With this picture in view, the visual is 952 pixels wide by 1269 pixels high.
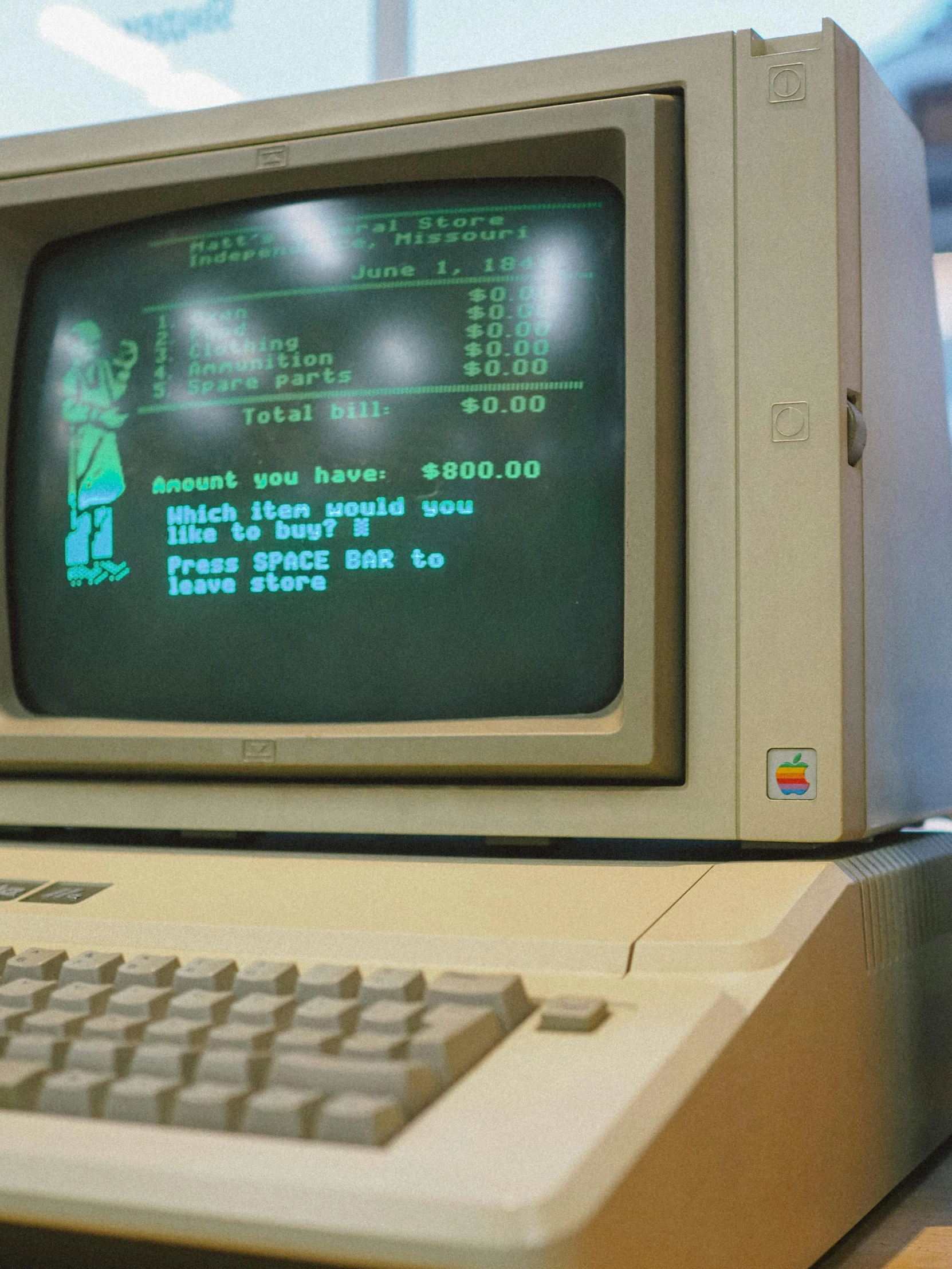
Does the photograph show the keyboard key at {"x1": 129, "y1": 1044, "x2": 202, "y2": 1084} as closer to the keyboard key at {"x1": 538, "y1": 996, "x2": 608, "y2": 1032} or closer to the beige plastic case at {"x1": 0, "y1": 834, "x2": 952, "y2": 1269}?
the beige plastic case at {"x1": 0, "y1": 834, "x2": 952, "y2": 1269}

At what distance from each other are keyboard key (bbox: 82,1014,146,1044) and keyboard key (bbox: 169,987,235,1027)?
0.01m

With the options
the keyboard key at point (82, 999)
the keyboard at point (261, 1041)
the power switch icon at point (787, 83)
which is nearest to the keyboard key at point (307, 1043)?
the keyboard at point (261, 1041)

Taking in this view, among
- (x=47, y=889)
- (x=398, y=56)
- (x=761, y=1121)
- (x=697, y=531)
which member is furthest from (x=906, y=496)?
(x=398, y=56)

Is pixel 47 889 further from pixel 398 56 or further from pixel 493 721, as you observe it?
pixel 398 56

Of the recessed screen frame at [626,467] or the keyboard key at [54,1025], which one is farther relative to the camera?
the recessed screen frame at [626,467]

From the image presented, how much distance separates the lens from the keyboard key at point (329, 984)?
20.5 inches

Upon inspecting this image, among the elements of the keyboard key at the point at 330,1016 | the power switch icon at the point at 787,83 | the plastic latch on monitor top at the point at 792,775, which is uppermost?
the power switch icon at the point at 787,83

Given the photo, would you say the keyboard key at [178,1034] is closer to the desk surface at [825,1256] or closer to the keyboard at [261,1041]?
the keyboard at [261,1041]

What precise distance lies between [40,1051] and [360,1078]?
14 centimetres

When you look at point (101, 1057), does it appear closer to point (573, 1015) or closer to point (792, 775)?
point (573, 1015)

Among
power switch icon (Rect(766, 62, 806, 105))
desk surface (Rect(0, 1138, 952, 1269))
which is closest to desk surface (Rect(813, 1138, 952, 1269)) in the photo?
desk surface (Rect(0, 1138, 952, 1269))

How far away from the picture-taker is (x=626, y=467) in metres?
0.75

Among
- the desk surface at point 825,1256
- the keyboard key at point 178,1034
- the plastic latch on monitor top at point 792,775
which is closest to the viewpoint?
the keyboard key at point 178,1034

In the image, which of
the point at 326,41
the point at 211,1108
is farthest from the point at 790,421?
the point at 326,41
